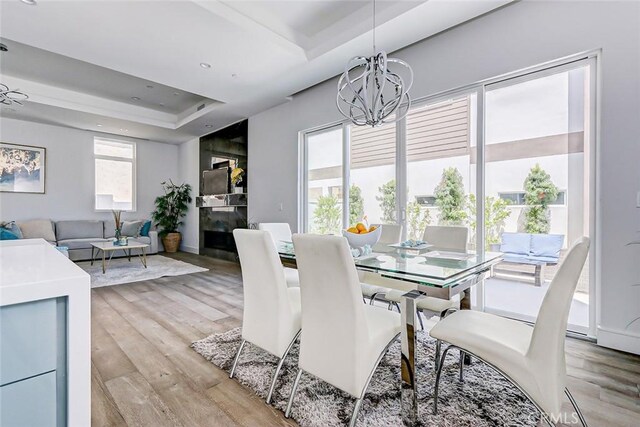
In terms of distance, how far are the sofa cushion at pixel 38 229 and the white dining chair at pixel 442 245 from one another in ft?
20.2

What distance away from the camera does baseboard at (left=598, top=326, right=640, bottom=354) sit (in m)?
2.11

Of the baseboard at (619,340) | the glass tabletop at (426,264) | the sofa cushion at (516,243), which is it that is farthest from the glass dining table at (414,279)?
the baseboard at (619,340)

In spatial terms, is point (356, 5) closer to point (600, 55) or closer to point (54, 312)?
point (600, 55)

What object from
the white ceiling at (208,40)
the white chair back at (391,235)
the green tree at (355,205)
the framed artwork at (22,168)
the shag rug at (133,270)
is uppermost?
the white ceiling at (208,40)

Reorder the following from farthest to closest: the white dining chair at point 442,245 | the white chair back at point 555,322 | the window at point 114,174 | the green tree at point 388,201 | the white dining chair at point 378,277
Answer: the window at point 114,174 < the green tree at point 388,201 < the white dining chair at point 442,245 < the white dining chair at point 378,277 < the white chair back at point 555,322

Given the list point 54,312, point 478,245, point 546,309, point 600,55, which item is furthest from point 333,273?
point 600,55

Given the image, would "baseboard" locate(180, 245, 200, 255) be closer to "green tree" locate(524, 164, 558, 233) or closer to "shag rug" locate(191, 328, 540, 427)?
"shag rug" locate(191, 328, 540, 427)

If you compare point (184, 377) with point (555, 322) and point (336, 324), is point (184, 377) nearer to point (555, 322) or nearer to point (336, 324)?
point (336, 324)

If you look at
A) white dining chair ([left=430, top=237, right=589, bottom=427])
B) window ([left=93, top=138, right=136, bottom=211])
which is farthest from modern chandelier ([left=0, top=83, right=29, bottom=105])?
white dining chair ([left=430, top=237, right=589, bottom=427])

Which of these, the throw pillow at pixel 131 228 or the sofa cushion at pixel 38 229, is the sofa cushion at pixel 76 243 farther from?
the throw pillow at pixel 131 228

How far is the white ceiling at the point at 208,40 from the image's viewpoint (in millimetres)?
2619

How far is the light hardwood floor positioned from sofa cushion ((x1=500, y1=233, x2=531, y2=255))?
768mm

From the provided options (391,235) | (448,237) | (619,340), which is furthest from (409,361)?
(619,340)

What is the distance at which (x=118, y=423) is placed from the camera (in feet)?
4.77
